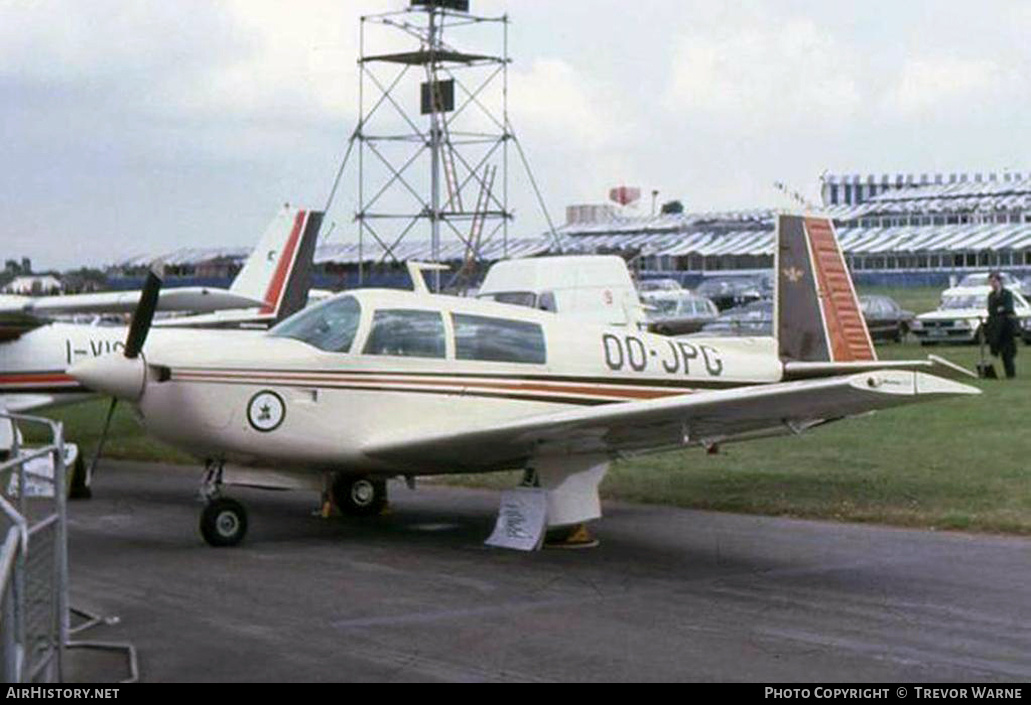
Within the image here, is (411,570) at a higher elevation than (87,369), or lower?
lower

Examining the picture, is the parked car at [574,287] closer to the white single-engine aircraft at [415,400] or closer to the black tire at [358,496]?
the black tire at [358,496]

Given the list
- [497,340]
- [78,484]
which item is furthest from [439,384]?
[78,484]

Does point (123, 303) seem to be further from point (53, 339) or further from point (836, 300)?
point (836, 300)

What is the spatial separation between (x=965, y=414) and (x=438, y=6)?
1097 inches

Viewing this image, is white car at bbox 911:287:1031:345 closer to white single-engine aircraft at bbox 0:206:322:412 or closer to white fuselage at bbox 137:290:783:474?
white single-engine aircraft at bbox 0:206:322:412

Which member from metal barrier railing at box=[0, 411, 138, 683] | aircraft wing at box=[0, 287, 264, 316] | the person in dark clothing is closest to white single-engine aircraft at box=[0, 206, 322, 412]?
aircraft wing at box=[0, 287, 264, 316]

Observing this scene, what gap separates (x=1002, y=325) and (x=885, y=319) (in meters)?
16.0

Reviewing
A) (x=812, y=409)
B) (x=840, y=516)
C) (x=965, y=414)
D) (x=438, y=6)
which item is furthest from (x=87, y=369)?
(x=438, y=6)

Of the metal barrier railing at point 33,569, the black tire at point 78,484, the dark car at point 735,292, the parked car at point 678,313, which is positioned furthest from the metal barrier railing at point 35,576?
the dark car at point 735,292

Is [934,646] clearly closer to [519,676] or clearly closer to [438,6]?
[519,676]

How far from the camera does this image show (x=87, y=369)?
1138cm
